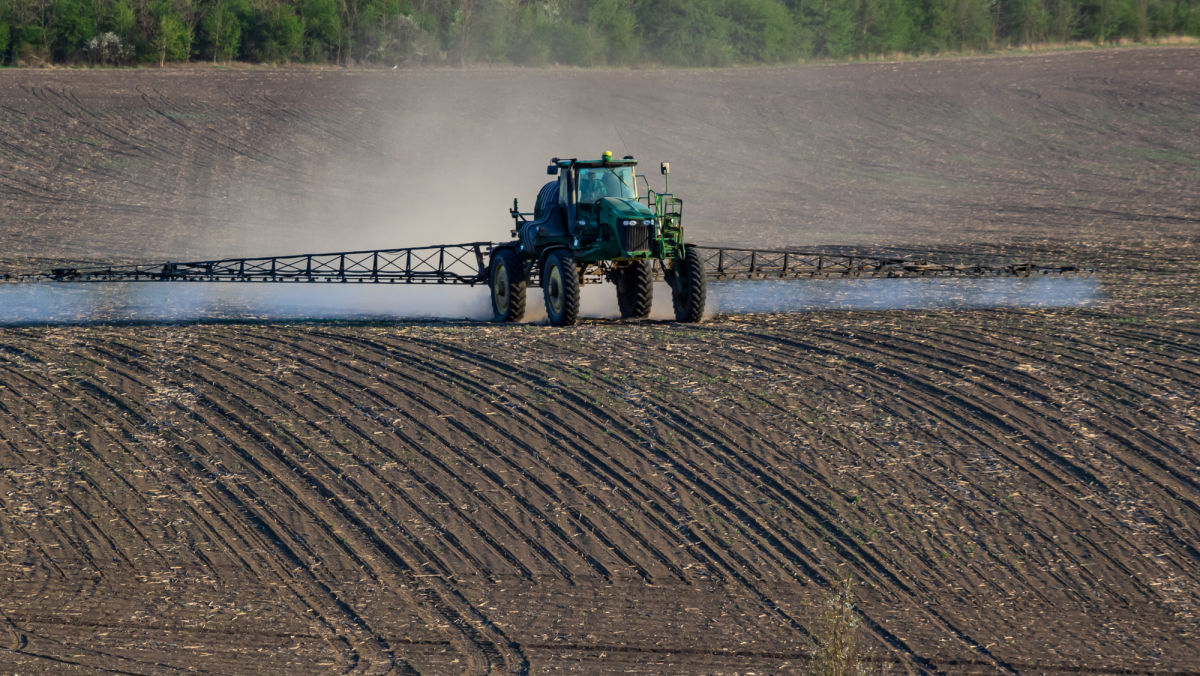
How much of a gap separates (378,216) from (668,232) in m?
18.1

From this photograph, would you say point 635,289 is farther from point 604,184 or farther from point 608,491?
point 608,491

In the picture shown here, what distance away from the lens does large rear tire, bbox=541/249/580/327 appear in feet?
61.8

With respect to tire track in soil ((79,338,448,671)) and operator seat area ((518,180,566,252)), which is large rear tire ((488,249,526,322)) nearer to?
operator seat area ((518,180,566,252))

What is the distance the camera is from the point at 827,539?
11469 millimetres

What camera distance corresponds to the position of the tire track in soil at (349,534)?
9.88 meters

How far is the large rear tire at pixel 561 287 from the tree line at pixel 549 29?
33233 millimetres

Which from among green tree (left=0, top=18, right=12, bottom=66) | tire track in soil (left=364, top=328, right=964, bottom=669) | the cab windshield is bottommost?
tire track in soil (left=364, top=328, right=964, bottom=669)

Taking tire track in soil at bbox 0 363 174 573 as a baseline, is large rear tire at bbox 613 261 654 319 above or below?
above

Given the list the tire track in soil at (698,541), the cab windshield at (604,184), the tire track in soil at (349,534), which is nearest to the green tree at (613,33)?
the cab windshield at (604,184)

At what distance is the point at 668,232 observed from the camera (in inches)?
757

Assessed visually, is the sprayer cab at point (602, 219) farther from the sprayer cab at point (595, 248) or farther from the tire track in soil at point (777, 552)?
the tire track in soil at point (777, 552)

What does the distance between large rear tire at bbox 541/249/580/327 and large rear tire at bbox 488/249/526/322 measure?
702mm

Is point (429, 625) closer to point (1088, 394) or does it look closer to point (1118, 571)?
point (1118, 571)

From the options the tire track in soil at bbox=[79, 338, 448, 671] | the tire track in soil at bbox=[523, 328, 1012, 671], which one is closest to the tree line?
the tire track in soil at bbox=[79, 338, 448, 671]
